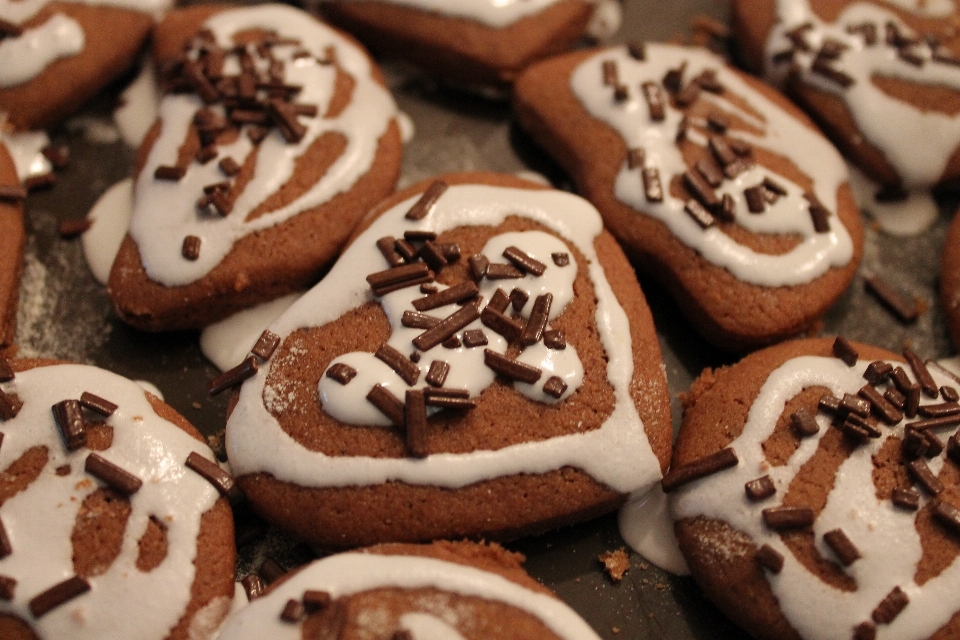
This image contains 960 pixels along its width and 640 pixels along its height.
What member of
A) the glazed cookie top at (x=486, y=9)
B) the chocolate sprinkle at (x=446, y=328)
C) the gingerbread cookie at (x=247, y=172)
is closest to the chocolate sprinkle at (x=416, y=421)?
the chocolate sprinkle at (x=446, y=328)

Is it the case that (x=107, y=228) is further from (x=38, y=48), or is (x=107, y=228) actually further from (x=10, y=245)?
(x=38, y=48)

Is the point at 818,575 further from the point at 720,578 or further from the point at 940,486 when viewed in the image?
the point at 940,486

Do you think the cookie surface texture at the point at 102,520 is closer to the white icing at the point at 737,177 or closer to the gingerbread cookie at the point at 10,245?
the gingerbread cookie at the point at 10,245

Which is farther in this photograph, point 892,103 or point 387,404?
point 892,103

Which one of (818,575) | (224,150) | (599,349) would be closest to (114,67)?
(224,150)

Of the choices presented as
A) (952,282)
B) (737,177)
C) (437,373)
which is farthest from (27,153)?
(952,282)

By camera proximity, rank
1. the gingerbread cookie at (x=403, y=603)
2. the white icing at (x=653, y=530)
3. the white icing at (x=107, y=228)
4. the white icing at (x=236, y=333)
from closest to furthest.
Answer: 1. the gingerbread cookie at (x=403, y=603)
2. the white icing at (x=653, y=530)
3. the white icing at (x=236, y=333)
4. the white icing at (x=107, y=228)

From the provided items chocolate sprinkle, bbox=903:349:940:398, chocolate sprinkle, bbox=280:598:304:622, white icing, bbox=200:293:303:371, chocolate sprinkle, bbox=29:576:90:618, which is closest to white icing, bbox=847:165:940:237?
chocolate sprinkle, bbox=903:349:940:398
